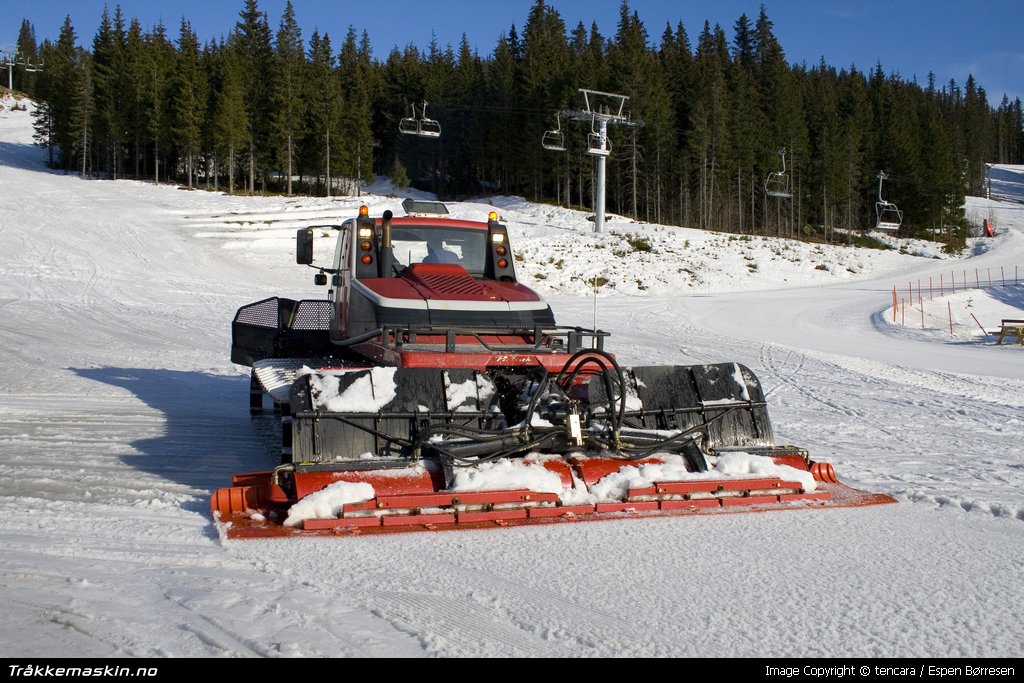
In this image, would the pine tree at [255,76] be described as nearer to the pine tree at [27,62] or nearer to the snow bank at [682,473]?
the pine tree at [27,62]

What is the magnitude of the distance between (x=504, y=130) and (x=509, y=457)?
6837 cm

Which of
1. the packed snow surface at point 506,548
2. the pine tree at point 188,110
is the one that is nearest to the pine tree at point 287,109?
the pine tree at point 188,110

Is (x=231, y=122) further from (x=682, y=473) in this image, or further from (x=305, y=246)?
(x=682, y=473)

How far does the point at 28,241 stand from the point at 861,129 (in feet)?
238

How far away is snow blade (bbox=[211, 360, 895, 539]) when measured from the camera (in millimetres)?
5457

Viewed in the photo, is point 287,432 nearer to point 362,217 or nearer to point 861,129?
point 362,217

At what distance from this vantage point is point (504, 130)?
7206cm

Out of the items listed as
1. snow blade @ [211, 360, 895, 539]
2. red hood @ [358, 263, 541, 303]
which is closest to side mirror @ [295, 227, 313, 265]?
red hood @ [358, 263, 541, 303]

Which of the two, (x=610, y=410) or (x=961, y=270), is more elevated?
(x=961, y=270)

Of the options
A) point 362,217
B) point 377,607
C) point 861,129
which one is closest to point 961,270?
point 861,129

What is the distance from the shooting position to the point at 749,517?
575 centimetres

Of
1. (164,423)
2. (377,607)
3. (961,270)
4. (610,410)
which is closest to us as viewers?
(377,607)

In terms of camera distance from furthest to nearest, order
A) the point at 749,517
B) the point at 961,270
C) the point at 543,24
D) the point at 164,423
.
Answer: the point at 543,24
the point at 961,270
the point at 164,423
the point at 749,517

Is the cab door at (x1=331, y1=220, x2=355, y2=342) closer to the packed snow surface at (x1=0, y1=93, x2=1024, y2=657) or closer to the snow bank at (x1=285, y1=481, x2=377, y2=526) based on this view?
the packed snow surface at (x1=0, y1=93, x2=1024, y2=657)
